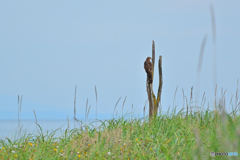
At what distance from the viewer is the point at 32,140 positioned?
5.28 metres

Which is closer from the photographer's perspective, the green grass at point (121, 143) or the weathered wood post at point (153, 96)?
the green grass at point (121, 143)

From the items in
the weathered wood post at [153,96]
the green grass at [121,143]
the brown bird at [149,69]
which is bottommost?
the green grass at [121,143]

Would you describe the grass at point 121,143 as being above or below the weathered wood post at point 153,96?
below

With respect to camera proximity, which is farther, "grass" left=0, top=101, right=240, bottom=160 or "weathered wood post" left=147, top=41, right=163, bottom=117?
"weathered wood post" left=147, top=41, right=163, bottom=117

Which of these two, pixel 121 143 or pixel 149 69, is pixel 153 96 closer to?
pixel 149 69

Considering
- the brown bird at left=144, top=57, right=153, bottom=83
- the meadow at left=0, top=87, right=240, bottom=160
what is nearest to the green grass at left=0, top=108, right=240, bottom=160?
the meadow at left=0, top=87, right=240, bottom=160

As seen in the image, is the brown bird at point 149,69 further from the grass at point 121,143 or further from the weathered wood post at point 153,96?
the grass at point 121,143

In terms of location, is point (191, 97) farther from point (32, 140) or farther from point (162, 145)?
point (32, 140)

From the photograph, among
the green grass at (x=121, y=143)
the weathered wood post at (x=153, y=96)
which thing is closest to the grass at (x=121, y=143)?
the green grass at (x=121, y=143)

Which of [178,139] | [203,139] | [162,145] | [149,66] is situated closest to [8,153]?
[162,145]

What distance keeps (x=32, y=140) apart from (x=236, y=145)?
3927 mm

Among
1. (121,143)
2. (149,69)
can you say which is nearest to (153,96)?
(149,69)

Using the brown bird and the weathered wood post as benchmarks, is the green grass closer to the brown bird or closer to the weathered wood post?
the weathered wood post

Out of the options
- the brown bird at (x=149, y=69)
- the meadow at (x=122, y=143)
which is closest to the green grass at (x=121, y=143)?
the meadow at (x=122, y=143)
